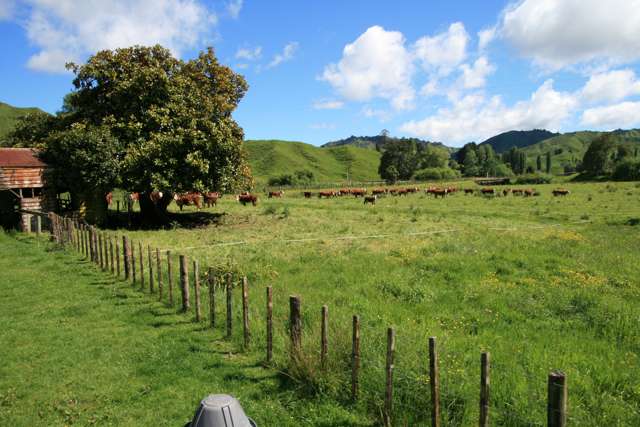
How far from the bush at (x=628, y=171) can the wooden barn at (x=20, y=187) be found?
8046cm

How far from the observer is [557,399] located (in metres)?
3.77

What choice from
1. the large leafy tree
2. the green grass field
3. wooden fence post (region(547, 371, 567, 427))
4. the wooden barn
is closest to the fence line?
wooden fence post (region(547, 371, 567, 427))

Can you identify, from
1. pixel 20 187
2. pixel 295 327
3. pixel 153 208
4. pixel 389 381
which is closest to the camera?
pixel 389 381

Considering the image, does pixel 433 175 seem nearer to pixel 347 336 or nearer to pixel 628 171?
pixel 628 171

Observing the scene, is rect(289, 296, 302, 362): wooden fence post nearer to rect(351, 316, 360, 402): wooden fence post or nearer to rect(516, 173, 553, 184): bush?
rect(351, 316, 360, 402): wooden fence post

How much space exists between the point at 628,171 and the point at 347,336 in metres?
83.4

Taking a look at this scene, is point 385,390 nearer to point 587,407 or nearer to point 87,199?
point 587,407

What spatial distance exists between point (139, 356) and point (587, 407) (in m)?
7.02

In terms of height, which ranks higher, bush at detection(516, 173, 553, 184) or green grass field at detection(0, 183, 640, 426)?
bush at detection(516, 173, 553, 184)

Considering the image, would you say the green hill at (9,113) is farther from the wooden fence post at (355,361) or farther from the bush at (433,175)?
the wooden fence post at (355,361)

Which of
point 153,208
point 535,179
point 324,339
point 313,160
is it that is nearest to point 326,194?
point 153,208

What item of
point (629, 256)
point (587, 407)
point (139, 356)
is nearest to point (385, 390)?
point (587, 407)

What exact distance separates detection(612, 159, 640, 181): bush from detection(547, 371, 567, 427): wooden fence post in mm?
81093

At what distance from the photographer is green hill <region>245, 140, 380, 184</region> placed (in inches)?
5576
